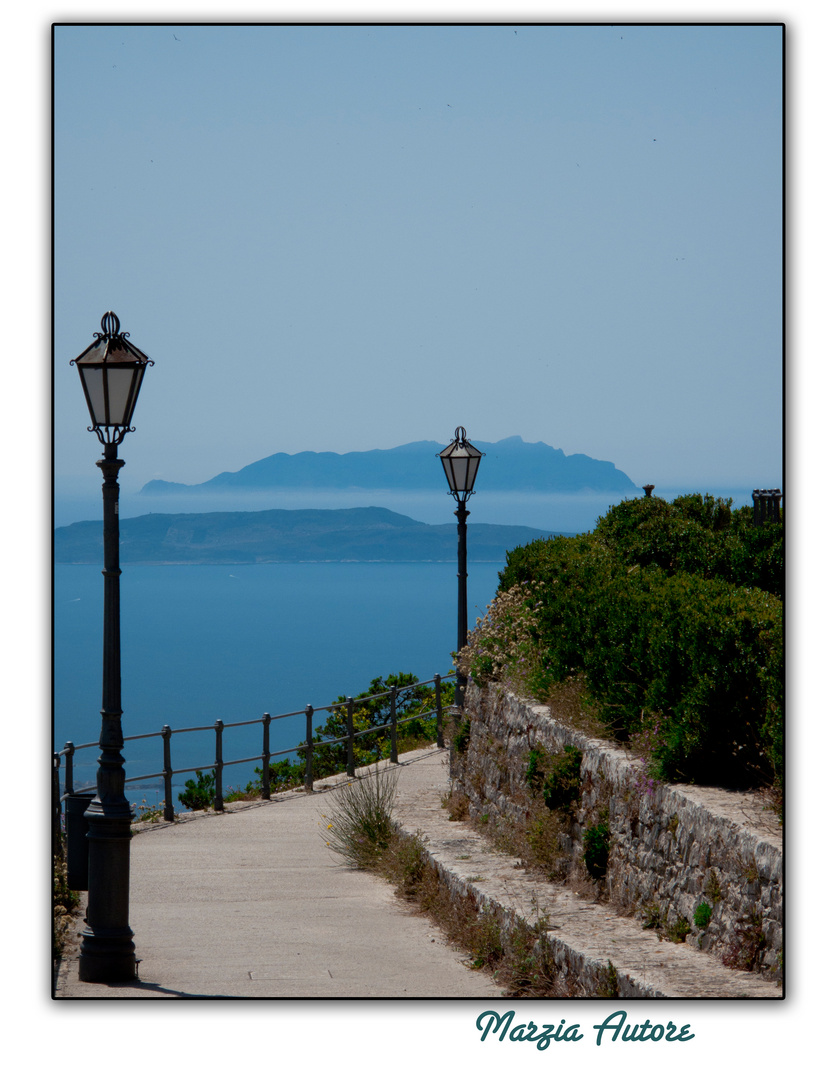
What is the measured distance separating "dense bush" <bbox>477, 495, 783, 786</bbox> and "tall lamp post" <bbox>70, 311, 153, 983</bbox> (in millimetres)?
3366

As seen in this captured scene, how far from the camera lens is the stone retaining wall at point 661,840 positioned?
5.43 metres

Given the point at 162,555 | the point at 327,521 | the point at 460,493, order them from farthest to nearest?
the point at 327,521
the point at 162,555
the point at 460,493

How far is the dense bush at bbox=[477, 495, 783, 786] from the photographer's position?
6.38 metres

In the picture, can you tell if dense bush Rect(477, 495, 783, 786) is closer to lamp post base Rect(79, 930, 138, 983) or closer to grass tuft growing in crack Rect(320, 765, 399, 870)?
grass tuft growing in crack Rect(320, 765, 399, 870)

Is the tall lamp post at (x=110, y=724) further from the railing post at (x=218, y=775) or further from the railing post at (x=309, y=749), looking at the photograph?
the railing post at (x=309, y=749)

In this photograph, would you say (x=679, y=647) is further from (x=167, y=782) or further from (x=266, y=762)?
(x=266, y=762)

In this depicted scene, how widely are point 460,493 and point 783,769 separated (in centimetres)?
890

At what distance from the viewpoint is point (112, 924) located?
664cm

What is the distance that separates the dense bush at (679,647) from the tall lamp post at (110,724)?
337cm

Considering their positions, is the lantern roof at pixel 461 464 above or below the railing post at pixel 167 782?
above

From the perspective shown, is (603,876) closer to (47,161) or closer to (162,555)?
(47,161)

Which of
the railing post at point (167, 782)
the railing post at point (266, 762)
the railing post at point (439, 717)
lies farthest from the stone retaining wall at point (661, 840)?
the railing post at point (439, 717)

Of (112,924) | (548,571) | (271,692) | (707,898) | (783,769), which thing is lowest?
(271,692)

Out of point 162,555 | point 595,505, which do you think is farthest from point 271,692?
point 595,505
